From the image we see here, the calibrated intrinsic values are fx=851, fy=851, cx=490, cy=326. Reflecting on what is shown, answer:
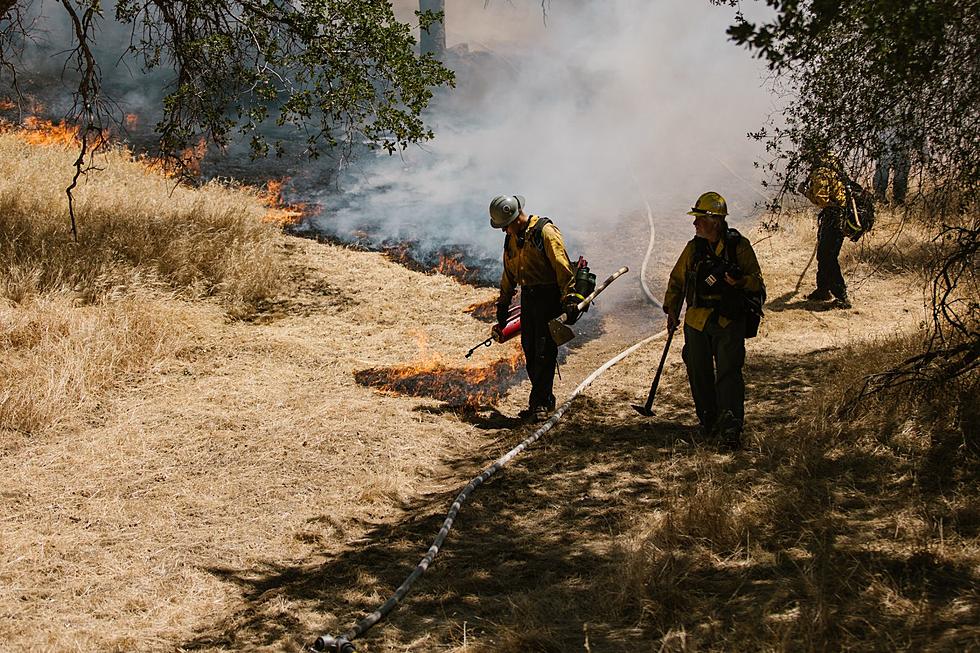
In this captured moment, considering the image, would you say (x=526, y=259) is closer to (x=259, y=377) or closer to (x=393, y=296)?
(x=259, y=377)

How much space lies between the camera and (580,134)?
64.3ft

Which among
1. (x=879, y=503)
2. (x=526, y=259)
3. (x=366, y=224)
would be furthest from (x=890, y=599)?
(x=366, y=224)

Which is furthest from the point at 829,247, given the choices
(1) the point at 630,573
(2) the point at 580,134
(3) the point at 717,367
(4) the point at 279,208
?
(2) the point at 580,134

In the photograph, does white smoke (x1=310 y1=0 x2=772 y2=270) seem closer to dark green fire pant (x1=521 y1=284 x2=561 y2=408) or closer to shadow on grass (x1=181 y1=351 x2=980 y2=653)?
dark green fire pant (x1=521 y1=284 x2=561 y2=408)

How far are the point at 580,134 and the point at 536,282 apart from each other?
44.5 feet

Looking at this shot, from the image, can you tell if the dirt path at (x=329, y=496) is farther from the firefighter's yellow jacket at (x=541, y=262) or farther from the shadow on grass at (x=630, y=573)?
the firefighter's yellow jacket at (x=541, y=262)

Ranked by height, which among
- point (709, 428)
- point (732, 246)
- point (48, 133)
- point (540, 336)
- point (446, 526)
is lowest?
point (446, 526)

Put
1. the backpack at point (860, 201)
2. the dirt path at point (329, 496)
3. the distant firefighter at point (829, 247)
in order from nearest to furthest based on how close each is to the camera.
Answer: the dirt path at point (329, 496)
the backpack at point (860, 201)
the distant firefighter at point (829, 247)

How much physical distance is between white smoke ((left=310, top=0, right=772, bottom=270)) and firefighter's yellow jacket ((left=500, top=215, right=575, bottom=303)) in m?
5.15

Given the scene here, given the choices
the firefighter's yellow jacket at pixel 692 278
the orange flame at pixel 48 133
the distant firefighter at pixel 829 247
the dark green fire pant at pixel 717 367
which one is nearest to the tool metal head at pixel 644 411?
the dark green fire pant at pixel 717 367

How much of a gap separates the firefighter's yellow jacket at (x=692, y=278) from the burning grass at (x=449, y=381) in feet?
7.45

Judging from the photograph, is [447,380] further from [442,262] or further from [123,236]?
[123,236]

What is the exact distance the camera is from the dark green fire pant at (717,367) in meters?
5.62

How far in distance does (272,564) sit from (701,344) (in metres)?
3.11
